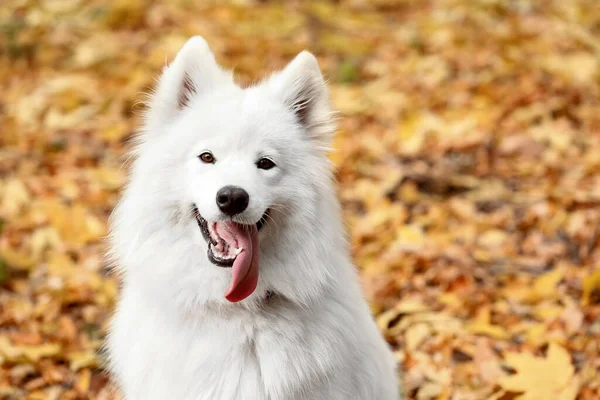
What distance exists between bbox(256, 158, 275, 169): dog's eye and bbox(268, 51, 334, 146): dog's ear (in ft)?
0.89

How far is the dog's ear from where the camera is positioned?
304cm

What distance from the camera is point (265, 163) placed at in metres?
2.92

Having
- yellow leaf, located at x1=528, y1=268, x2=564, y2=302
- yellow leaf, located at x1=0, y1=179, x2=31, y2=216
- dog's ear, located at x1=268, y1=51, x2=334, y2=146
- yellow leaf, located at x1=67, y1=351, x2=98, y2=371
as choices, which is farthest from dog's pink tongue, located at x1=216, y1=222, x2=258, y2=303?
yellow leaf, located at x1=0, y1=179, x2=31, y2=216

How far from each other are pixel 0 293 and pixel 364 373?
10.5 ft

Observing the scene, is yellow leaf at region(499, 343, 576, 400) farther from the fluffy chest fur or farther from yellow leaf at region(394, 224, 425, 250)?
yellow leaf at region(394, 224, 425, 250)

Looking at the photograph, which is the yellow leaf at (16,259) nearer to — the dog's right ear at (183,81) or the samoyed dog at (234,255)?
the samoyed dog at (234,255)

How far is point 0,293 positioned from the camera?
16.1ft

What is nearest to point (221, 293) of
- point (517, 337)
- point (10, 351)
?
point (10, 351)

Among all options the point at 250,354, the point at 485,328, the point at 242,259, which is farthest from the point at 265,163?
the point at 485,328

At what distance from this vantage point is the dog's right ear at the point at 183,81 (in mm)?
2969

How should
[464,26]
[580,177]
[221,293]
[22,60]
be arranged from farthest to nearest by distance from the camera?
[464,26] → [22,60] → [580,177] → [221,293]

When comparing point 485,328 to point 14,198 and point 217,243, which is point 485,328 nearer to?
point 217,243

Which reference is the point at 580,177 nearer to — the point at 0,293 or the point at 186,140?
the point at 186,140

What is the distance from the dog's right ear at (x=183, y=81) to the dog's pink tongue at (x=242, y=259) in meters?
0.62
